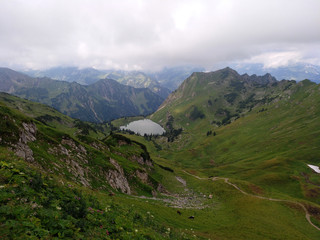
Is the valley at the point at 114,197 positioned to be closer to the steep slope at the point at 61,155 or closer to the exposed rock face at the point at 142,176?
the exposed rock face at the point at 142,176

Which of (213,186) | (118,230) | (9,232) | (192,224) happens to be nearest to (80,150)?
(192,224)

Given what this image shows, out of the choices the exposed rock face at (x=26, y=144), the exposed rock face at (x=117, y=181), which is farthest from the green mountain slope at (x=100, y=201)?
the exposed rock face at (x=117, y=181)

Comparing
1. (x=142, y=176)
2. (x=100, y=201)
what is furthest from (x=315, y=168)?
(x=100, y=201)

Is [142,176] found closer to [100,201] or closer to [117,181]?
[117,181]

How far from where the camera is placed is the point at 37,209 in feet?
33.1

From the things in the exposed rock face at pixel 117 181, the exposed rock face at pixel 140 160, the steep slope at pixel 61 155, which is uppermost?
the steep slope at pixel 61 155

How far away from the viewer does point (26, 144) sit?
32156mm

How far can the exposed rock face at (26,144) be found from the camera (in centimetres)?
2866

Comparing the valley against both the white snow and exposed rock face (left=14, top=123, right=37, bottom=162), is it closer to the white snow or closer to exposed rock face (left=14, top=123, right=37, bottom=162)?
exposed rock face (left=14, top=123, right=37, bottom=162)

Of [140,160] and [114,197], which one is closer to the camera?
[114,197]

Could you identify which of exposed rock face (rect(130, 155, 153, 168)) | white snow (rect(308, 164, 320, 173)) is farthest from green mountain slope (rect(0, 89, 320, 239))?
white snow (rect(308, 164, 320, 173))

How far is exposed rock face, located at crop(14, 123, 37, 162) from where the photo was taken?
2866 centimetres

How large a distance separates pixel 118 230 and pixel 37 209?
20.9 feet

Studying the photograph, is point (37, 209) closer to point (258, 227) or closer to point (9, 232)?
point (9, 232)
